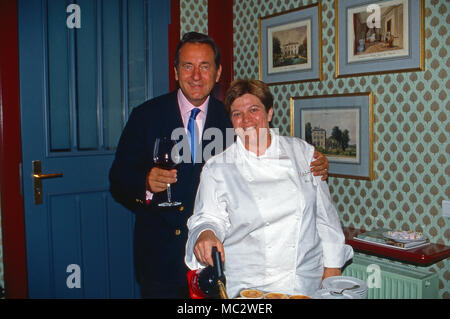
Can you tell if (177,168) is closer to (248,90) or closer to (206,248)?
(248,90)

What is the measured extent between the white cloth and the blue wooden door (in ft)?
4.38

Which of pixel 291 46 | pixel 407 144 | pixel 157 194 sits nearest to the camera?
pixel 157 194

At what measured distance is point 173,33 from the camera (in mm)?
3318

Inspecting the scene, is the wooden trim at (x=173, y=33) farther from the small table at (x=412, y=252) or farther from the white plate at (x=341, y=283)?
the white plate at (x=341, y=283)

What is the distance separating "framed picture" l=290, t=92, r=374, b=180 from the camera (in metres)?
2.77

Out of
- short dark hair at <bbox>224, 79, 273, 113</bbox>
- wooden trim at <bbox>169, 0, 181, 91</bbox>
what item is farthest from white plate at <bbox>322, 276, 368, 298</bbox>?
wooden trim at <bbox>169, 0, 181, 91</bbox>

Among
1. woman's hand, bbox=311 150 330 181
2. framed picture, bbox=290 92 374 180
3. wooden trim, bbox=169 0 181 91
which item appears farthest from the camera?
wooden trim, bbox=169 0 181 91

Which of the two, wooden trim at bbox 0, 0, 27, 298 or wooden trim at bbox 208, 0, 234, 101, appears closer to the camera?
wooden trim at bbox 0, 0, 27, 298

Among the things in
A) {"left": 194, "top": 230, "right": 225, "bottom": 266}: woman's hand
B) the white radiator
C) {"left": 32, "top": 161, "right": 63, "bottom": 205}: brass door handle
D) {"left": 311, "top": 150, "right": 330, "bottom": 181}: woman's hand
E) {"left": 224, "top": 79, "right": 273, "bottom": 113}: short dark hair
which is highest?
{"left": 224, "top": 79, "right": 273, "bottom": 113}: short dark hair

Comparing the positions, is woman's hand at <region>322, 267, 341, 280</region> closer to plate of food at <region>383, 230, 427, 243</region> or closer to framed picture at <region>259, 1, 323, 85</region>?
plate of food at <region>383, 230, 427, 243</region>

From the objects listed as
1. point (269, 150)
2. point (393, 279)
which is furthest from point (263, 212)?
point (393, 279)

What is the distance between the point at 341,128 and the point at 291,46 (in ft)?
2.66

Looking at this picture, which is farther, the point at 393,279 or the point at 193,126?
the point at 393,279
